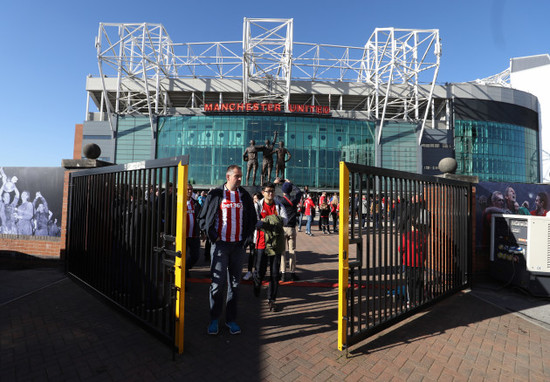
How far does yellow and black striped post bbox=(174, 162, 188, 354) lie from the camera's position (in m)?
2.79

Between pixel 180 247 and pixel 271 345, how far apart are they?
1.49 m

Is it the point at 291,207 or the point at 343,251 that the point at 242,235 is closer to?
the point at 343,251

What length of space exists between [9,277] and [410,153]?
37844 mm

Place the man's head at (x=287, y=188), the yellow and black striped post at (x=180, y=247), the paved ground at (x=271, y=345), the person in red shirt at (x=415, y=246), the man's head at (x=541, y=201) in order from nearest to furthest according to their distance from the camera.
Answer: the paved ground at (x=271, y=345) → the yellow and black striped post at (x=180, y=247) → the person in red shirt at (x=415, y=246) → the man's head at (x=287, y=188) → the man's head at (x=541, y=201)

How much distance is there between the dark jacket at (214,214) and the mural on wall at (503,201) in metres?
5.27

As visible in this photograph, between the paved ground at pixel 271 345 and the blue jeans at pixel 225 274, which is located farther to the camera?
the blue jeans at pixel 225 274

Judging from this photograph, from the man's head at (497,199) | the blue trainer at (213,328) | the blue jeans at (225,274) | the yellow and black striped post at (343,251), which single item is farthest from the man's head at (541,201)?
the blue trainer at (213,328)

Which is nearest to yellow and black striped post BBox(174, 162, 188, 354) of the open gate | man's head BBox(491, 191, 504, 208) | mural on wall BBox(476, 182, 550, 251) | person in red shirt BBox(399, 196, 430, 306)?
the open gate

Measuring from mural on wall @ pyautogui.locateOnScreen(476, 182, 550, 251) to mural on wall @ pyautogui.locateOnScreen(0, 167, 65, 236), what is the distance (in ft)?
31.1

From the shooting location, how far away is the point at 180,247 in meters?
2.80

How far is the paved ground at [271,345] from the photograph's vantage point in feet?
8.59

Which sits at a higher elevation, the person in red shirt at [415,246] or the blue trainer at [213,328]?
the person in red shirt at [415,246]

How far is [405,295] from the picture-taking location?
3.95 meters

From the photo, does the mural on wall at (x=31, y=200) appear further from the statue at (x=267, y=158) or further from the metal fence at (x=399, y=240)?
the statue at (x=267, y=158)
